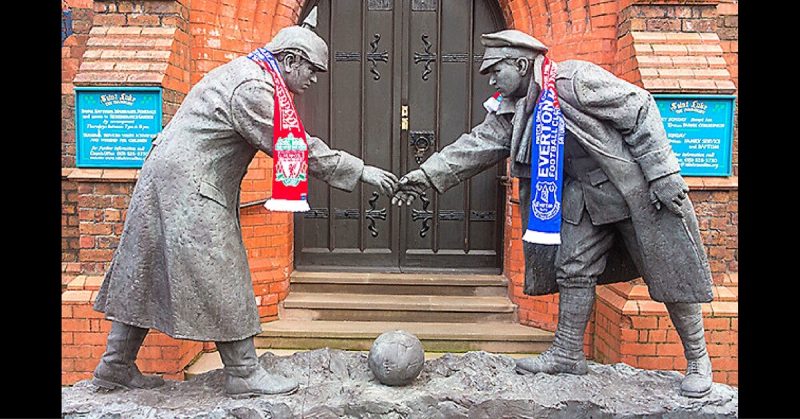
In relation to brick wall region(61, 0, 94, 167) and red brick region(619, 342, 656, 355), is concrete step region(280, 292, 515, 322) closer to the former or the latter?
red brick region(619, 342, 656, 355)

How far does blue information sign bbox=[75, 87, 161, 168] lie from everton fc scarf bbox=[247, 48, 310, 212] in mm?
2045

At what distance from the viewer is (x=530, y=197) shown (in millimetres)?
3590

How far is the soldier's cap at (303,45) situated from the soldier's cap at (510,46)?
2.89ft

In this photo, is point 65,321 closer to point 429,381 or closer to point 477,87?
point 429,381

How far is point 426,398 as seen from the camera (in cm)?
343

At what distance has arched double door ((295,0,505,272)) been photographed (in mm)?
6281

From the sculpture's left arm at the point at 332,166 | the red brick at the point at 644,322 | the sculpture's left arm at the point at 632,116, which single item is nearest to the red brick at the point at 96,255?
the sculpture's left arm at the point at 332,166

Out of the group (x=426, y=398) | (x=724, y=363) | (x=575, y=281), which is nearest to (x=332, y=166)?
(x=426, y=398)

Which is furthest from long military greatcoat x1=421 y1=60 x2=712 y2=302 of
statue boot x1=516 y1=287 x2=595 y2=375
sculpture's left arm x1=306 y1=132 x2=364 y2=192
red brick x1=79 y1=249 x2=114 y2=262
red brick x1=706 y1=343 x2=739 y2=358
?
red brick x1=79 y1=249 x2=114 y2=262

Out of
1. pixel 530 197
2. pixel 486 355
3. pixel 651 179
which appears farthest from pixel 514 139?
pixel 486 355

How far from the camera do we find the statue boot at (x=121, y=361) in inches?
133

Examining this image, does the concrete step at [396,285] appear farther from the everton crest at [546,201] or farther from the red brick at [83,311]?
the everton crest at [546,201]

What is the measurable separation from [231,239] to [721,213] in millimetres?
3740

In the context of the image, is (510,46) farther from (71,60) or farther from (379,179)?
(71,60)
